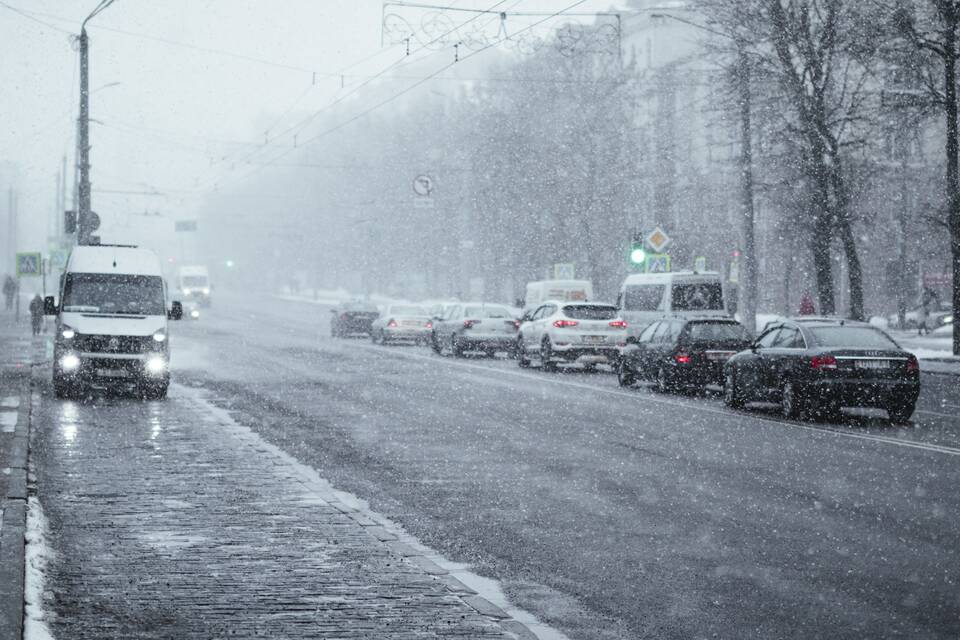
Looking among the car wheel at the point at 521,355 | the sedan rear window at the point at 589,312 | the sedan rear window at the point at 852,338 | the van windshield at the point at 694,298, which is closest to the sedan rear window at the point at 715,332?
the sedan rear window at the point at 852,338

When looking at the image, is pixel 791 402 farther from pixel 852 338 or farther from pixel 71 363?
pixel 71 363

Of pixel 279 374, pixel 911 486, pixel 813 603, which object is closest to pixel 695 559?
pixel 813 603

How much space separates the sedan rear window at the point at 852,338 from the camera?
18.2 meters

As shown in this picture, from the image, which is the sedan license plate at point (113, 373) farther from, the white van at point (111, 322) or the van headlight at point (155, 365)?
the van headlight at point (155, 365)

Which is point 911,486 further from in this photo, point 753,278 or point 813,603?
point 753,278

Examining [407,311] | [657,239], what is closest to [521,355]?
[657,239]

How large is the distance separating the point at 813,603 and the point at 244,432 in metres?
10.3

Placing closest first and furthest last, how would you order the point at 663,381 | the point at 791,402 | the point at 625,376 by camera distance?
1. the point at 791,402
2. the point at 663,381
3. the point at 625,376

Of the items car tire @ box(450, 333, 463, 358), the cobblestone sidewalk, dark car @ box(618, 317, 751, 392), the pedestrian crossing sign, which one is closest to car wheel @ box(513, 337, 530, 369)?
car tire @ box(450, 333, 463, 358)

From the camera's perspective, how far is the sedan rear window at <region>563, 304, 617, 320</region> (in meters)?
31.3

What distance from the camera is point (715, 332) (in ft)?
79.4

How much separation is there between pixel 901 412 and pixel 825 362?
1236mm

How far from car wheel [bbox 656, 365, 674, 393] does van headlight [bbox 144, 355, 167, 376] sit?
8735 mm

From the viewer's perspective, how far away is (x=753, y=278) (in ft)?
111
